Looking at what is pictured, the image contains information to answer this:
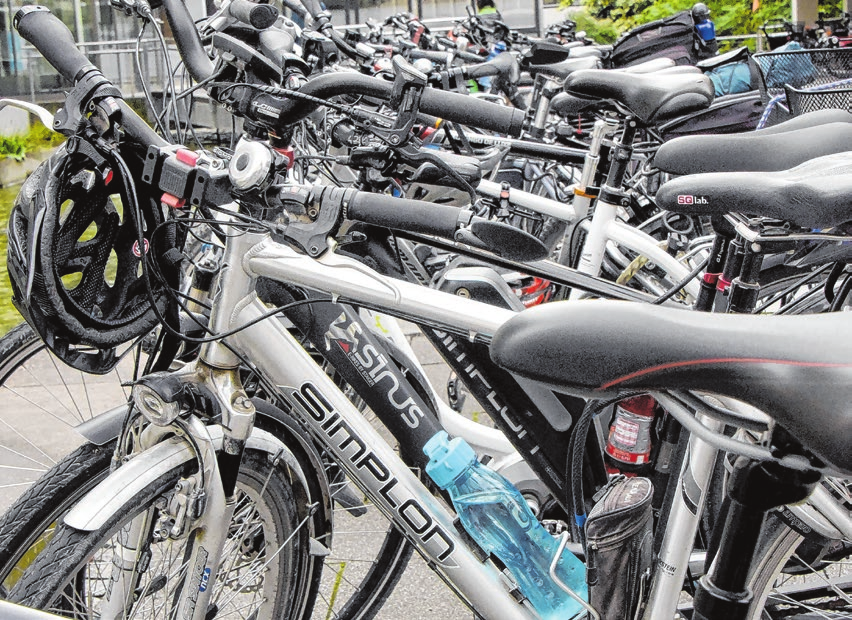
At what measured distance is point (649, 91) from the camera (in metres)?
2.99

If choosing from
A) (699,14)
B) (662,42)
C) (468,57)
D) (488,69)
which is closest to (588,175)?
(488,69)

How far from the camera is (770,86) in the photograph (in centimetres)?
477

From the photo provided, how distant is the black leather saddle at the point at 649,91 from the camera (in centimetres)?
295

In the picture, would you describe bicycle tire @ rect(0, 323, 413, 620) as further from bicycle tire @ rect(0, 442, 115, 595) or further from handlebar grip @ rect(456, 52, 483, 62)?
handlebar grip @ rect(456, 52, 483, 62)

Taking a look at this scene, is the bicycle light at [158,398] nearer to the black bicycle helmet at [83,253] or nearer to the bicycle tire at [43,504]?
the black bicycle helmet at [83,253]

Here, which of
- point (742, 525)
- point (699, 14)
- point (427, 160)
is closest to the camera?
point (742, 525)

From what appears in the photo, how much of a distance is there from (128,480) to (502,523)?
755 millimetres

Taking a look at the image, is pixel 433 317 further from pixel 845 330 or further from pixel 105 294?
pixel 845 330

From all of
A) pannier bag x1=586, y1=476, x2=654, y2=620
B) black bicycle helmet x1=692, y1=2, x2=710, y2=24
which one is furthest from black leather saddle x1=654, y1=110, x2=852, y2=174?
black bicycle helmet x1=692, y1=2, x2=710, y2=24

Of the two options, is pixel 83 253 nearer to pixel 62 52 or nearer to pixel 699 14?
pixel 62 52

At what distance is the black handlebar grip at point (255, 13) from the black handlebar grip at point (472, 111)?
36 cm

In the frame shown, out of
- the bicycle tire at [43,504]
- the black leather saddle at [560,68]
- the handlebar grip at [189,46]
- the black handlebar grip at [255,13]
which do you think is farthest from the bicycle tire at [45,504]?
the black leather saddle at [560,68]

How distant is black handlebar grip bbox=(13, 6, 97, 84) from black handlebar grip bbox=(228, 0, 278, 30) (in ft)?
1.17

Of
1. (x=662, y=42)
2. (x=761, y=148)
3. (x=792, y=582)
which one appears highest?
(x=761, y=148)
